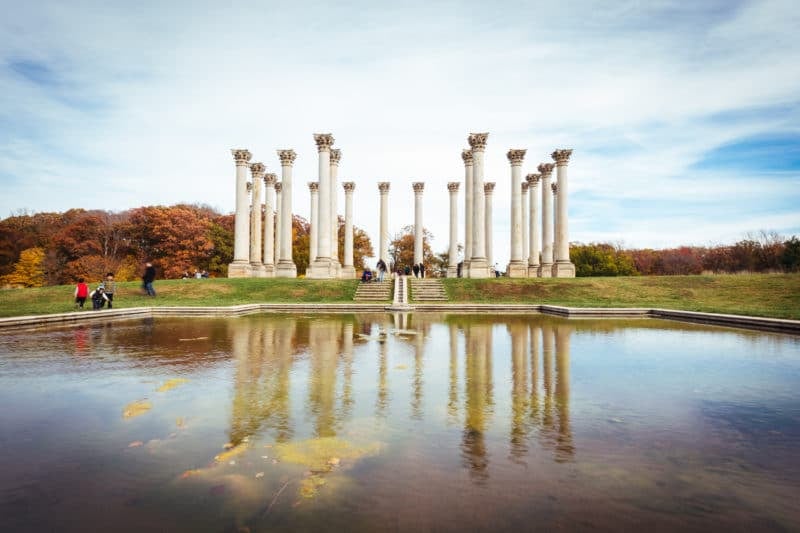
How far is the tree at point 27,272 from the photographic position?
65.6 m

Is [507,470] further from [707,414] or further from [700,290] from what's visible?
[700,290]

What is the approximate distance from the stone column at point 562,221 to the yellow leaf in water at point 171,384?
3832cm

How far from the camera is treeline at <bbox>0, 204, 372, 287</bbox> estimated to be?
65.0 meters

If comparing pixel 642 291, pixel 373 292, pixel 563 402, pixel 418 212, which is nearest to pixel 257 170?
pixel 418 212

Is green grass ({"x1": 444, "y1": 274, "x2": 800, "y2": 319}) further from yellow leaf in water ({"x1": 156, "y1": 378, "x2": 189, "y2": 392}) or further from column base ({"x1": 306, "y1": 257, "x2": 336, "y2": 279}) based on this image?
yellow leaf in water ({"x1": 156, "y1": 378, "x2": 189, "y2": 392})

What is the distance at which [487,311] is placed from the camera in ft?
84.9

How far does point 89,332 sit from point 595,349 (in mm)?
17222

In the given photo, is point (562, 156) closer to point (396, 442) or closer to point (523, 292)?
point (523, 292)

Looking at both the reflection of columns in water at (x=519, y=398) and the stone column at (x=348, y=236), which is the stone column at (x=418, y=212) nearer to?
the stone column at (x=348, y=236)

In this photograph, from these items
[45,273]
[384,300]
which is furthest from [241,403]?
[45,273]

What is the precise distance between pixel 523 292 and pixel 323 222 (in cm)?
1927

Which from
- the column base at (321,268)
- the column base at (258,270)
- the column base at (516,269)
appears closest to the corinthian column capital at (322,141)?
the column base at (321,268)

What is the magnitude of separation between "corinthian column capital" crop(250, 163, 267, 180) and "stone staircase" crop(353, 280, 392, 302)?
71.5 ft

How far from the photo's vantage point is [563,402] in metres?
7.25
